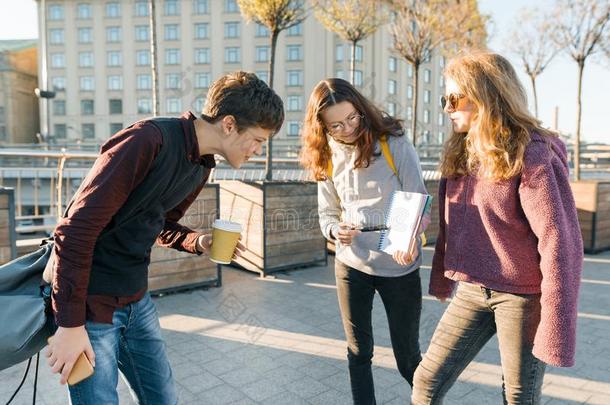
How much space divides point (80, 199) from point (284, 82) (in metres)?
51.5

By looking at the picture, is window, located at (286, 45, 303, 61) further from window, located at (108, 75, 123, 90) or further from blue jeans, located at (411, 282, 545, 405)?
blue jeans, located at (411, 282, 545, 405)

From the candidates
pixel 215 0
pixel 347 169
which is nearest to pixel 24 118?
pixel 215 0

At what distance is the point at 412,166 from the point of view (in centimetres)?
237

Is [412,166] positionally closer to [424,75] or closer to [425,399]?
[425,399]

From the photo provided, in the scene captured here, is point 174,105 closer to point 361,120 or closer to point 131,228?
point 361,120

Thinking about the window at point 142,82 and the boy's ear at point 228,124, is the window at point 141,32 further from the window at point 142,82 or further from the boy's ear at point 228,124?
the boy's ear at point 228,124

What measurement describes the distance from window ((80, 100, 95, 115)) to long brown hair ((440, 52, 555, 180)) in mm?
59279

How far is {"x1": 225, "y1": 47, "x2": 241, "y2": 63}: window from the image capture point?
51.9m

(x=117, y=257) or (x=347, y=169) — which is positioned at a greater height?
(x=347, y=169)

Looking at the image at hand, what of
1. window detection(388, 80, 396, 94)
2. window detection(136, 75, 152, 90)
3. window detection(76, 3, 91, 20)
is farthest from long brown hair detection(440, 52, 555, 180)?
window detection(76, 3, 91, 20)

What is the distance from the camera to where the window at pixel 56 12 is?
5528cm

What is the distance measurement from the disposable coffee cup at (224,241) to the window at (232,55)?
52460mm

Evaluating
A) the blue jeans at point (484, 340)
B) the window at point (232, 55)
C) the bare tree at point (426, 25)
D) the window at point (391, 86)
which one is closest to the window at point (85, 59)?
the window at point (232, 55)

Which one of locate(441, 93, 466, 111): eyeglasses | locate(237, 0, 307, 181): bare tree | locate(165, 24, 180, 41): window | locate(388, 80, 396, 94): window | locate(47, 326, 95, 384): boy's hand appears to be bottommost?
locate(47, 326, 95, 384): boy's hand
